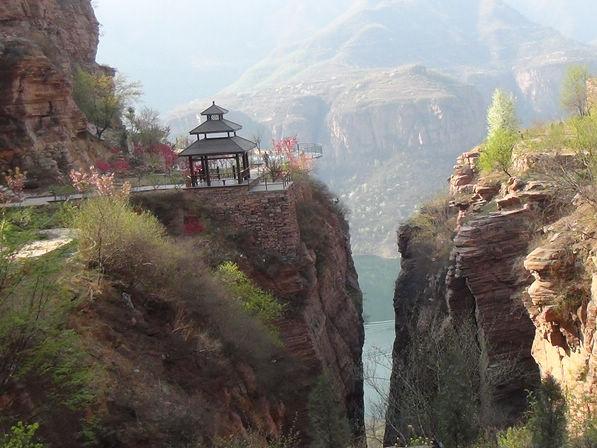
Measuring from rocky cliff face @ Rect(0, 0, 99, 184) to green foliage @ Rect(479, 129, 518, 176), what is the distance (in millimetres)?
20047

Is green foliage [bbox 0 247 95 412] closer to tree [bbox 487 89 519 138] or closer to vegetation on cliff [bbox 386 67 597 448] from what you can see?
vegetation on cliff [bbox 386 67 597 448]

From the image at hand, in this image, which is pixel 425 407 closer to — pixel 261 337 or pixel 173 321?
pixel 261 337

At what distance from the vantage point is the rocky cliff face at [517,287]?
15.6m

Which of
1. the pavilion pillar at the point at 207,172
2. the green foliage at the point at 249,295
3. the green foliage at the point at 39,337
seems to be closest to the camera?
the green foliage at the point at 39,337

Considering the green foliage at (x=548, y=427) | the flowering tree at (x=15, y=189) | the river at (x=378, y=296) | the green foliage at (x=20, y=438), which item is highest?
the flowering tree at (x=15, y=189)

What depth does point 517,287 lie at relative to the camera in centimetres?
2258

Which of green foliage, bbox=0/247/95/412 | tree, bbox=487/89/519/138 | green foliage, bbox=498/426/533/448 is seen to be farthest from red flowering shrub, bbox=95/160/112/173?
tree, bbox=487/89/519/138

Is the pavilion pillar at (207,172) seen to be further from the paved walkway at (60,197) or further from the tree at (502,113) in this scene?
the tree at (502,113)

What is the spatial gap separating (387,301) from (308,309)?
52811 millimetres

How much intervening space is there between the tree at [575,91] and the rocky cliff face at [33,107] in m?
28.5

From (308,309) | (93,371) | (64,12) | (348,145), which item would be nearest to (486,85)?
(348,145)

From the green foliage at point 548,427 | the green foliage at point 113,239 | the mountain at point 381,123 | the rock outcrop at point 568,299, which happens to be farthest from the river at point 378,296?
the green foliage at point 548,427

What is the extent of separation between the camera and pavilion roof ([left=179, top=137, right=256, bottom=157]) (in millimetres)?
23484

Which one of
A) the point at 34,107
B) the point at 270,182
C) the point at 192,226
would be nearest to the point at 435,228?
the point at 270,182
